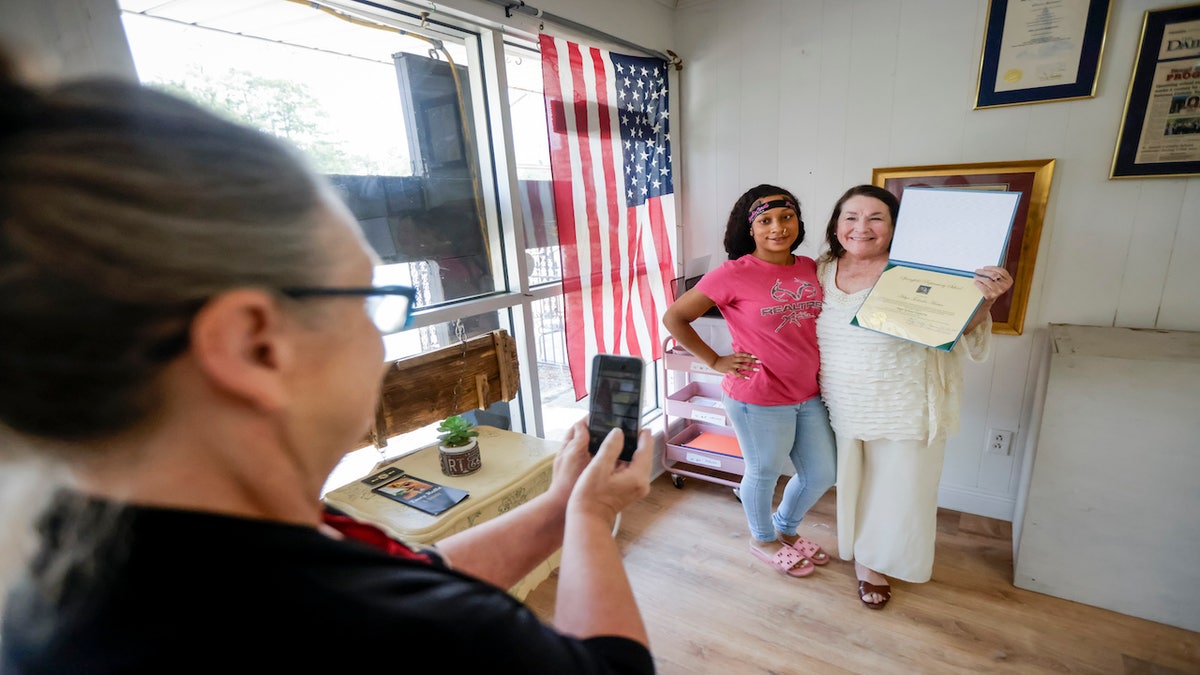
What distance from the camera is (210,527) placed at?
1.20 feet

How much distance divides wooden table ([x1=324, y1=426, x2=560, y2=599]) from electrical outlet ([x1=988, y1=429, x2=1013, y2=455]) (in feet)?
6.23

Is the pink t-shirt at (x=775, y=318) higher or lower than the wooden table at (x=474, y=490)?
higher

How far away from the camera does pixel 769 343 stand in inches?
70.1

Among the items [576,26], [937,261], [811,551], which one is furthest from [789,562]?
[576,26]

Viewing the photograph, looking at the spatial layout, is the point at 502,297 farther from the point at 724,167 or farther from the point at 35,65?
the point at 35,65

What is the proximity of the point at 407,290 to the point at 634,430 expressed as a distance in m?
0.46

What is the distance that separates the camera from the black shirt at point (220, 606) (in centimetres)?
34

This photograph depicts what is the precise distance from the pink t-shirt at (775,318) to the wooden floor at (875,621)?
753 mm

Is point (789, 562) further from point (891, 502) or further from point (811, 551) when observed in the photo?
point (891, 502)

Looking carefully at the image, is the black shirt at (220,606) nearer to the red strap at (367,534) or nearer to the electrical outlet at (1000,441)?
the red strap at (367,534)

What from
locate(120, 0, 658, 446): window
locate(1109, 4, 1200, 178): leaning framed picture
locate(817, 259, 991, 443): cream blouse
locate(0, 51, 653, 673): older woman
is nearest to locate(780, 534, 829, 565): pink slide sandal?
locate(817, 259, 991, 443): cream blouse

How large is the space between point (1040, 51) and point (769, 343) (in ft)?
4.84

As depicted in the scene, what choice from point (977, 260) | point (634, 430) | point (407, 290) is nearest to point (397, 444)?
point (634, 430)

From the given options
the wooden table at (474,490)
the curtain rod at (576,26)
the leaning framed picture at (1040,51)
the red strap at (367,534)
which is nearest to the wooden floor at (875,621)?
the wooden table at (474,490)
